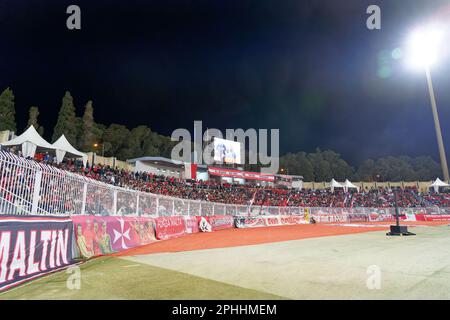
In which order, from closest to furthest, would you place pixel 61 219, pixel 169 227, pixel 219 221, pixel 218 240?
pixel 61 219 < pixel 218 240 < pixel 169 227 < pixel 219 221

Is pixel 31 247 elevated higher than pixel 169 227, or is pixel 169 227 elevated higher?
pixel 31 247

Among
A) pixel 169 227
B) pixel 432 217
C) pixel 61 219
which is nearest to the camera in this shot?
pixel 61 219

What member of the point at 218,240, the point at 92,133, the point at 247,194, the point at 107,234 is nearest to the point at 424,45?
the point at 218,240

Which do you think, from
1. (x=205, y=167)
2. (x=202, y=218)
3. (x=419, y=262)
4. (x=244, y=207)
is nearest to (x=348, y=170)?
(x=205, y=167)

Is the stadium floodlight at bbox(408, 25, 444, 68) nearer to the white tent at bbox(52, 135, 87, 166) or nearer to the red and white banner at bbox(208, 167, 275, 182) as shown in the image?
the white tent at bbox(52, 135, 87, 166)

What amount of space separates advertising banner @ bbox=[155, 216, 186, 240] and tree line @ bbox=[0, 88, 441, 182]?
13.6 m

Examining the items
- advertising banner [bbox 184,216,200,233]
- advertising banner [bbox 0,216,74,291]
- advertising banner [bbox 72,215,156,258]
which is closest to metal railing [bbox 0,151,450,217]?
advertising banner [bbox 72,215,156,258]

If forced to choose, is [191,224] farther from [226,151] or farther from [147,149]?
[147,149]

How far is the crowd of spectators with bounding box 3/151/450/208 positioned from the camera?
2830 centimetres

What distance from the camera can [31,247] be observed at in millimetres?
5945

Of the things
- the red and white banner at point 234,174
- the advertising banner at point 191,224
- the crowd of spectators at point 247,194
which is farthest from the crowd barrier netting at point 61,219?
the red and white banner at point 234,174

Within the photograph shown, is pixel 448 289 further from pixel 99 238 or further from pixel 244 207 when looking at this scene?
pixel 244 207

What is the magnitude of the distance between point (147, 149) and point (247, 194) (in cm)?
3297

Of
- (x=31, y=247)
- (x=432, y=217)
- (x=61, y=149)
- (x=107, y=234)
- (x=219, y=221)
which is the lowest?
(x=432, y=217)
